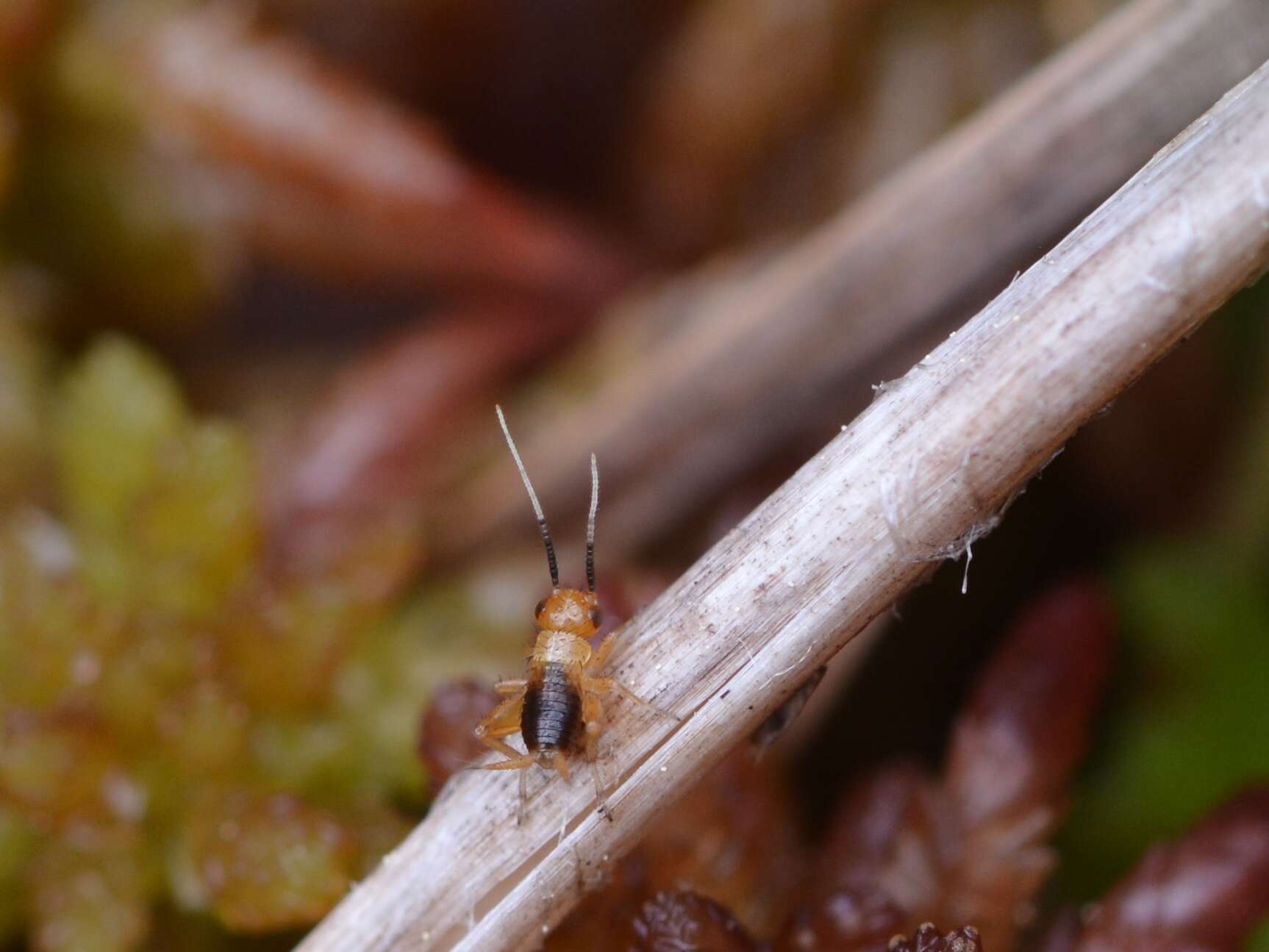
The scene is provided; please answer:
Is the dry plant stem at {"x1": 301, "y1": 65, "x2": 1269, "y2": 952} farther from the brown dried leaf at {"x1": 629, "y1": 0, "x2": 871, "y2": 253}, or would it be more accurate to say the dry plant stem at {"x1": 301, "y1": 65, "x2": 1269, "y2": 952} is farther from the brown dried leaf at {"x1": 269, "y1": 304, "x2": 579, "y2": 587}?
the brown dried leaf at {"x1": 629, "y1": 0, "x2": 871, "y2": 253}

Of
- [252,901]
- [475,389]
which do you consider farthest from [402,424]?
[252,901]

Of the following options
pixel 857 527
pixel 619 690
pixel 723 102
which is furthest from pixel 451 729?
pixel 723 102

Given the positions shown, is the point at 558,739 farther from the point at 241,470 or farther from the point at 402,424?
the point at 402,424

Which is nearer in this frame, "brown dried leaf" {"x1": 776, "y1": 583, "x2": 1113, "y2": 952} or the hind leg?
the hind leg

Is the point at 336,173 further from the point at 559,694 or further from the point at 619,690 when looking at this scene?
the point at 619,690

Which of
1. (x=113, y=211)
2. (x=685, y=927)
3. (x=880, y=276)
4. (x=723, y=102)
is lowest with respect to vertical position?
(x=685, y=927)

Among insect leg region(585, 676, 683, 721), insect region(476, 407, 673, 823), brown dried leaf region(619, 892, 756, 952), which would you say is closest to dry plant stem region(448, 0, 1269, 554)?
insect region(476, 407, 673, 823)
